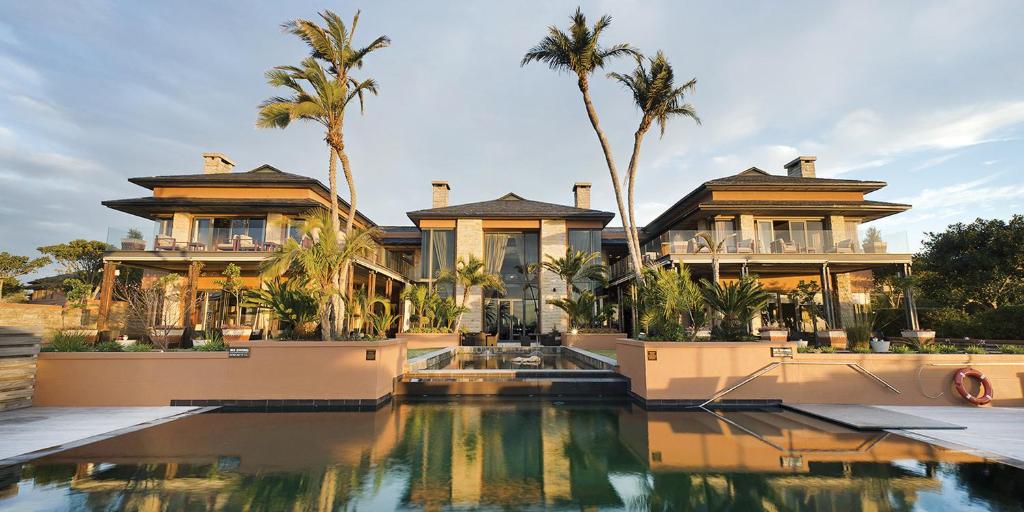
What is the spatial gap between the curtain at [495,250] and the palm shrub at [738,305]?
568 inches

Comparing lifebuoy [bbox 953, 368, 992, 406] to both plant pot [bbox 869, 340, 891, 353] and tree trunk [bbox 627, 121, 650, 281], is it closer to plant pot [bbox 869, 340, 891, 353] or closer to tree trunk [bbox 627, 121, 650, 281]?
plant pot [bbox 869, 340, 891, 353]

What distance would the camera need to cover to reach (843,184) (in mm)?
19203

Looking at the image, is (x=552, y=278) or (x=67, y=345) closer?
(x=67, y=345)

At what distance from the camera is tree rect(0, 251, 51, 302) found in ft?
91.2

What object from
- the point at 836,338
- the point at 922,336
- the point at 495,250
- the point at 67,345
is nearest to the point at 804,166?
the point at 922,336

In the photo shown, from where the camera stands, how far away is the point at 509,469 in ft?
13.5

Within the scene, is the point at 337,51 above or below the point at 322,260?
above

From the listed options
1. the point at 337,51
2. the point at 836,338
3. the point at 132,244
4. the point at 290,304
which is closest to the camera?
the point at 290,304

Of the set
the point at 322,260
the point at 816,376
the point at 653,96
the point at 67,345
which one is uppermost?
the point at 653,96

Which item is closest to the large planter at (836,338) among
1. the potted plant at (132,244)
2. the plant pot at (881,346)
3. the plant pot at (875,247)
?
the plant pot at (881,346)

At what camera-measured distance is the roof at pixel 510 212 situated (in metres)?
21.3

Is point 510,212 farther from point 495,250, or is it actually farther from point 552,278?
point 552,278

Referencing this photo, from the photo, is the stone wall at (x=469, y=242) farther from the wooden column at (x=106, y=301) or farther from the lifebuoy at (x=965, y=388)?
the lifebuoy at (x=965, y=388)

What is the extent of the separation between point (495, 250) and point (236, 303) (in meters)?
12.0
